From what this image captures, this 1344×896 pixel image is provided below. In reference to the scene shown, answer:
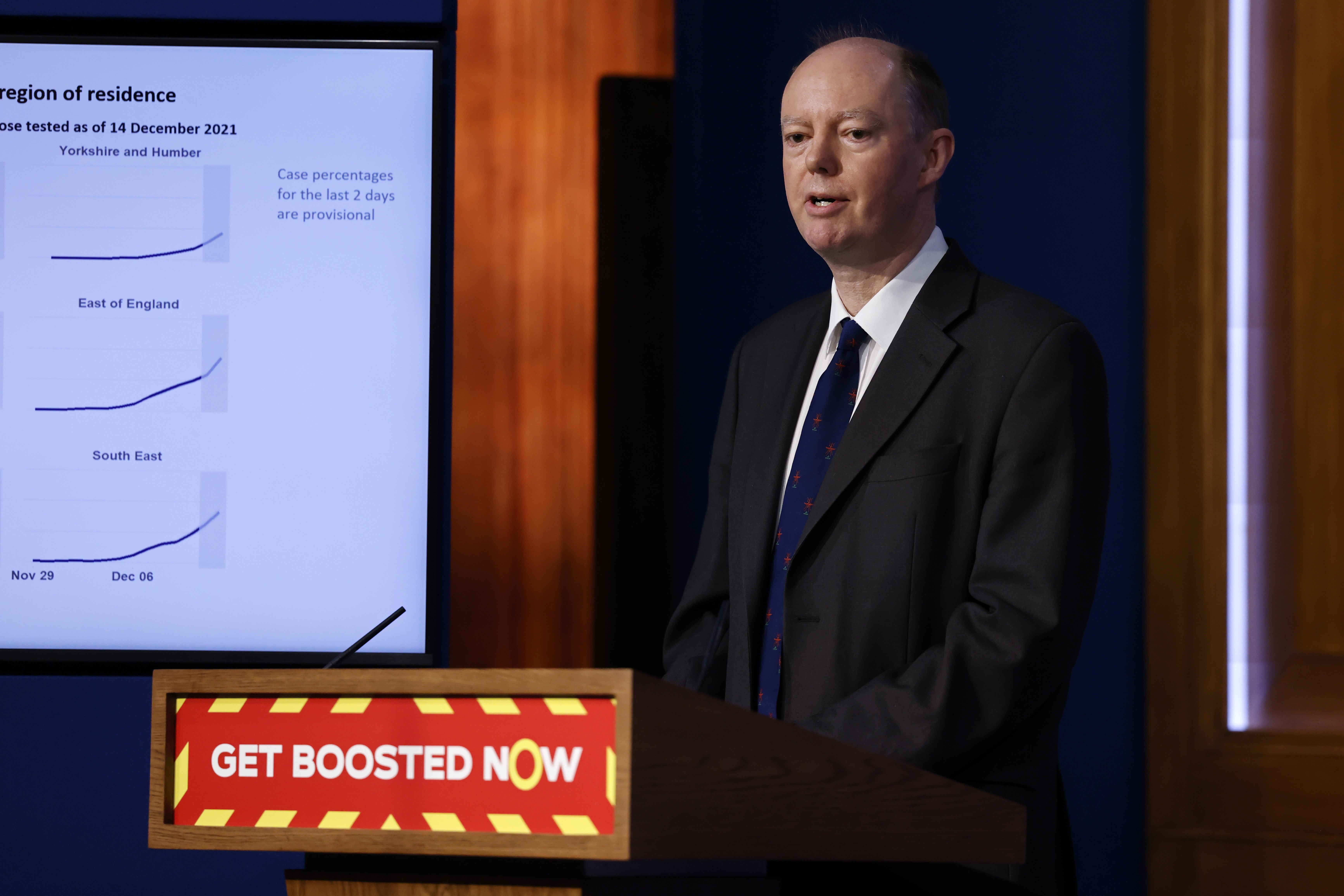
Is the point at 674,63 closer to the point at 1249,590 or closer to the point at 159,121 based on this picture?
the point at 159,121

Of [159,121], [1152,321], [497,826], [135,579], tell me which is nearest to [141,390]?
[135,579]

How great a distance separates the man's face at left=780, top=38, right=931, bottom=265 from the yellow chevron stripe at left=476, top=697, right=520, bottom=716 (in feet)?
3.33

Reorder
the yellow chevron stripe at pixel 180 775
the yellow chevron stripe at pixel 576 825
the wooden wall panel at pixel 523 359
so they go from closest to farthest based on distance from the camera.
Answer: the yellow chevron stripe at pixel 576 825 → the yellow chevron stripe at pixel 180 775 → the wooden wall panel at pixel 523 359

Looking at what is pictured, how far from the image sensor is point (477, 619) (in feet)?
7.43

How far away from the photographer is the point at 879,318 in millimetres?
1592

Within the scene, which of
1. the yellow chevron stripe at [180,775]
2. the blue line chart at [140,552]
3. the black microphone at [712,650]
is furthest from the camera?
the blue line chart at [140,552]

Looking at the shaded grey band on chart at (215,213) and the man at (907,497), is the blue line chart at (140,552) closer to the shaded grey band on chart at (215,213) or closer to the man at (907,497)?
the shaded grey band on chart at (215,213)

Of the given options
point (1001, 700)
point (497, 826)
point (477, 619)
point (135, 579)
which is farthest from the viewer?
point (477, 619)

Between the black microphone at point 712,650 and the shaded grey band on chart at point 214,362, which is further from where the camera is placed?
the shaded grey band on chart at point 214,362

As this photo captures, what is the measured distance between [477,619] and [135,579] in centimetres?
64

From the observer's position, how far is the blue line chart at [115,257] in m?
1.97

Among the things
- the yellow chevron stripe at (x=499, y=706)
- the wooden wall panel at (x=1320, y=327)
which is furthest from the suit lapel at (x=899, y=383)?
the wooden wall panel at (x=1320, y=327)

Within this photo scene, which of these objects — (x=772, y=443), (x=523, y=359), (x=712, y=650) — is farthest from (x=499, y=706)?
(x=523, y=359)

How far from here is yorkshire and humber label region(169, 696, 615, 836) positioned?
2.37ft
